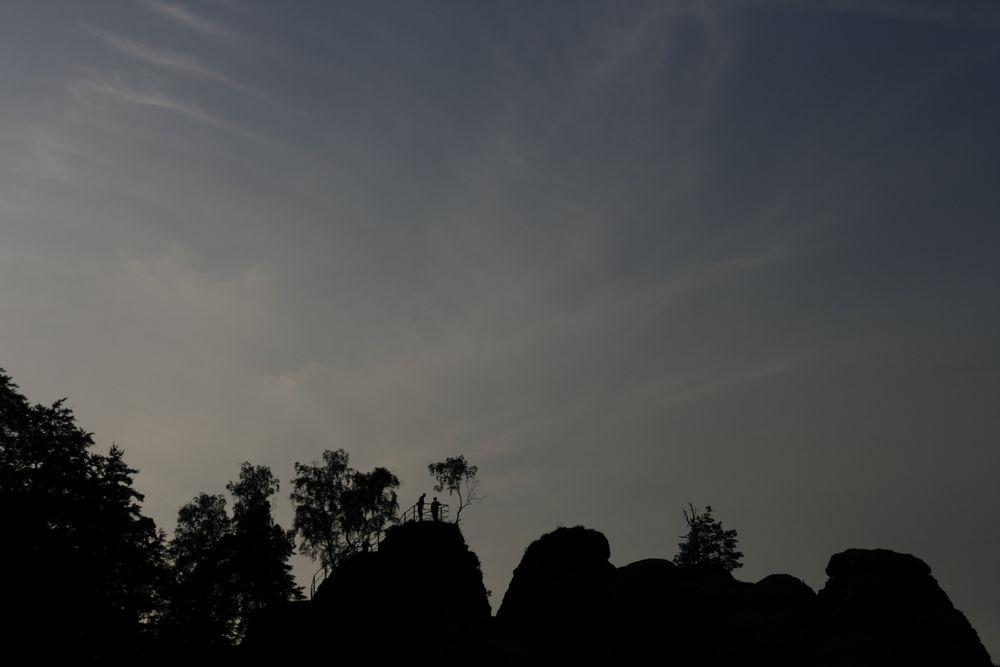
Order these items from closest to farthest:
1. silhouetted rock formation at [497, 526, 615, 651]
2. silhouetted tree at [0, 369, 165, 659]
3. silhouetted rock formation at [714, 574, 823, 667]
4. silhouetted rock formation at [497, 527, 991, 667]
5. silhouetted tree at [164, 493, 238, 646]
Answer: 1. silhouetted rock formation at [497, 527, 991, 667]
2. silhouetted rock formation at [714, 574, 823, 667]
3. silhouetted tree at [0, 369, 165, 659]
4. silhouetted rock formation at [497, 526, 615, 651]
5. silhouetted tree at [164, 493, 238, 646]

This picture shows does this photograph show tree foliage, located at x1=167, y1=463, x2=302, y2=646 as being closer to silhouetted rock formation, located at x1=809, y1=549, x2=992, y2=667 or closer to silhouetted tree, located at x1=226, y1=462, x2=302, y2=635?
silhouetted tree, located at x1=226, y1=462, x2=302, y2=635

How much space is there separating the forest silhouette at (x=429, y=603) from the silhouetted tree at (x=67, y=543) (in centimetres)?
10

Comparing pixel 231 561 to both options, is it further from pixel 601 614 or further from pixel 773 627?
pixel 773 627

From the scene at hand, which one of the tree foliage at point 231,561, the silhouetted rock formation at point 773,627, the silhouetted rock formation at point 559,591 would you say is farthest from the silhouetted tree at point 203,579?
the silhouetted rock formation at point 773,627

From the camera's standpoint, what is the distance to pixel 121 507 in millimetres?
54594

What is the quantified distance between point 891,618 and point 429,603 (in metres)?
28.9

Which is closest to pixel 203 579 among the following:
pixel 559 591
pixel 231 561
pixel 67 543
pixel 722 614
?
pixel 231 561

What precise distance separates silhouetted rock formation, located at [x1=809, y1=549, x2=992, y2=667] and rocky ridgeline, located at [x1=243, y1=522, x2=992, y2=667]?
0.23 ft

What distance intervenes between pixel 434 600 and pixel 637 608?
1436 centimetres

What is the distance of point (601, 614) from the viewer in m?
49.9

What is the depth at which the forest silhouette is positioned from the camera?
1660 inches

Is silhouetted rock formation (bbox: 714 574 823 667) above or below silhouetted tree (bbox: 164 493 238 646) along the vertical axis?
below

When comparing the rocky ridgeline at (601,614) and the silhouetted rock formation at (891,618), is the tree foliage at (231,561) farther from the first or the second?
the silhouetted rock formation at (891,618)

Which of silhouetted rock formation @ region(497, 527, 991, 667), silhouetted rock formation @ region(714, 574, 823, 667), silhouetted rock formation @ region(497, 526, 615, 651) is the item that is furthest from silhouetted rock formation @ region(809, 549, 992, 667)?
silhouetted rock formation @ region(497, 526, 615, 651)
